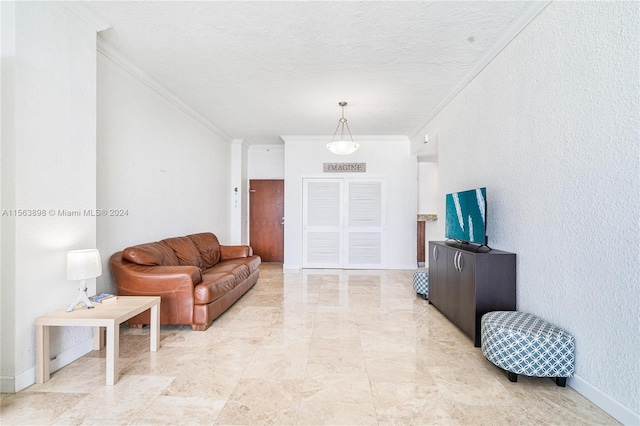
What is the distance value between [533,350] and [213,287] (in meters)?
2.80

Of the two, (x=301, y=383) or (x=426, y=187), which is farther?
(x=426, y=187)

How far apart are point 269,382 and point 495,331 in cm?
164

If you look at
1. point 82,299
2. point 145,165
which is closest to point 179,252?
point 145,165

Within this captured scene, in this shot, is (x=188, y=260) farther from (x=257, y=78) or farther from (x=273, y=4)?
(x=273, y=4)

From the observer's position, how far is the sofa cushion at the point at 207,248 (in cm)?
464

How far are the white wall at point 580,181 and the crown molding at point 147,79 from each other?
380 cm

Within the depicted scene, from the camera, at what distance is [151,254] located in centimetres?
338

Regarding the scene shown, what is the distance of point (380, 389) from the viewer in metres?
2.10

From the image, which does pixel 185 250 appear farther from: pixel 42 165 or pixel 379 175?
pixel 379 175

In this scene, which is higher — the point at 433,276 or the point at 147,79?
the point at 147,79

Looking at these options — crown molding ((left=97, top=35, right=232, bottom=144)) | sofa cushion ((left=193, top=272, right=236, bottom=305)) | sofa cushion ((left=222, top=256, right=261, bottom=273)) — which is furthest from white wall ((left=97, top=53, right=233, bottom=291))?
sofa cushion ((left=193, top=272, right=236, bottom=305))

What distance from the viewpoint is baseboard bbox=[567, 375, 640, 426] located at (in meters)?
1.70

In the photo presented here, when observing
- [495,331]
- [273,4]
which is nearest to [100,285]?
[273,4]

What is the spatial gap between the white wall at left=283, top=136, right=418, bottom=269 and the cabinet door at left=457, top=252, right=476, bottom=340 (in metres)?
3.48
